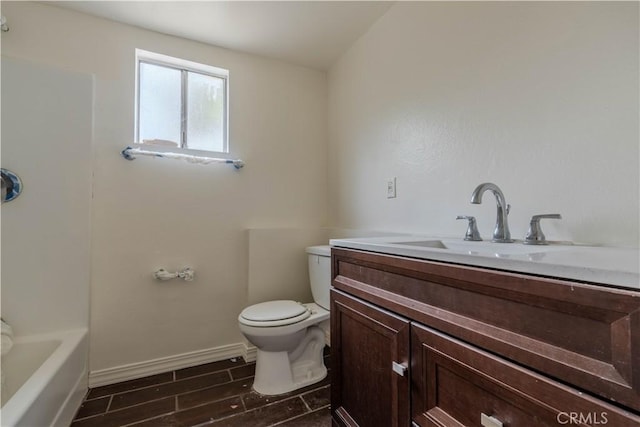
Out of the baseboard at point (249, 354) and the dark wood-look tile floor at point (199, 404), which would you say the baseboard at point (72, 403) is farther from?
the baseboard at point (249, 354)

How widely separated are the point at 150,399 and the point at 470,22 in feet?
7.98

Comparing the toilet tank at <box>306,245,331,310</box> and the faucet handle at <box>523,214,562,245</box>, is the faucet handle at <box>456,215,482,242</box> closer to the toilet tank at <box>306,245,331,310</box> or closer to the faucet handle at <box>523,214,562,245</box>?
the faucet handle at <box>523,214,562,245</box>

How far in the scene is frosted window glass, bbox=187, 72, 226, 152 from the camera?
2072 mm

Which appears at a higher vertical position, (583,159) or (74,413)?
(583,159)

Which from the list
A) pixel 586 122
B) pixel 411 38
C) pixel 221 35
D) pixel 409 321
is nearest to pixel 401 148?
pixel 411 38

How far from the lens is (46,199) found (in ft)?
5.25

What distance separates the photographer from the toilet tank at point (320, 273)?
6.13 ft

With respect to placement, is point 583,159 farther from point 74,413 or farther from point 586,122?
point 74,413

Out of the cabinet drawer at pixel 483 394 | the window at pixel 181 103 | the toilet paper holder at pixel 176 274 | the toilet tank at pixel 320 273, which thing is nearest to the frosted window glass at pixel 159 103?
the window at pixel 181 103

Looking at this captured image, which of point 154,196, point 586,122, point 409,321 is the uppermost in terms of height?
point 586,122

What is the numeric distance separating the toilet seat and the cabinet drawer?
2.96 feet

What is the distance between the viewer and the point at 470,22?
4.18 feet

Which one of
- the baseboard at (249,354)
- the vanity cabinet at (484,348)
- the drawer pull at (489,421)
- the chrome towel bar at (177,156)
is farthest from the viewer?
the baseboard at (249,354)

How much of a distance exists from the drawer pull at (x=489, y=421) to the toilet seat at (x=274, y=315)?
3.60ft
